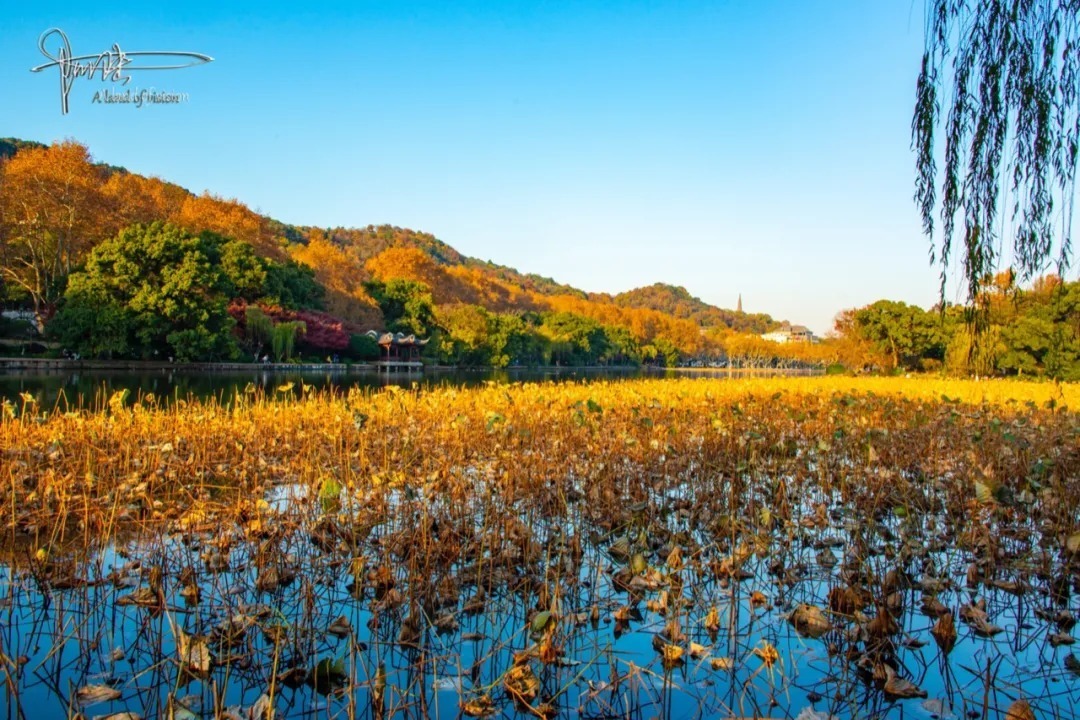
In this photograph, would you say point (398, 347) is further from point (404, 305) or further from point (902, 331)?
point (902, 331)

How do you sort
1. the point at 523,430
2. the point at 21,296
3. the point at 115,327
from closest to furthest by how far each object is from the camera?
the point at 523,430 → the point at 115,327 → the point at 21,296

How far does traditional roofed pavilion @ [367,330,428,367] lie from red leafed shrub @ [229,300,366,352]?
2168mm

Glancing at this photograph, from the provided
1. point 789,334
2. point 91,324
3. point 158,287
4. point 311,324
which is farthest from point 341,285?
point 789,334

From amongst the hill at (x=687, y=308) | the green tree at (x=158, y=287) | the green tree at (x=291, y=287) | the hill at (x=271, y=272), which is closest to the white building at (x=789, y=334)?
Result: the hill at (x=687, y=308)

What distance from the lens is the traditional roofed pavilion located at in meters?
39.0

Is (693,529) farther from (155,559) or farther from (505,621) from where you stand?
(155,559)

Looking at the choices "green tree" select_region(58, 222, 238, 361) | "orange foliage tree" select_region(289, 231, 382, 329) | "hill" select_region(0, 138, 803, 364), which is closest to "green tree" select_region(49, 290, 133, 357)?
"green tree" select_region(58, 222, 238, 361)

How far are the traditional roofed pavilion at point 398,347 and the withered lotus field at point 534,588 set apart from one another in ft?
107

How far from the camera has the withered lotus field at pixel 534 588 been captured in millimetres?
2529

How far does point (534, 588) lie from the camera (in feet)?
11.2

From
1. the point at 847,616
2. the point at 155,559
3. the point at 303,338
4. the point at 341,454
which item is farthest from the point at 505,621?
the point at 303,338

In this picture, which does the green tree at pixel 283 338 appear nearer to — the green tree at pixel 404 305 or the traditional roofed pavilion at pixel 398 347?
the traditional roofed pavilion at pixel 398 347

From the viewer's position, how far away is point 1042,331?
2609cm

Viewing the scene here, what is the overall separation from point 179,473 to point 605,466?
3.56m
